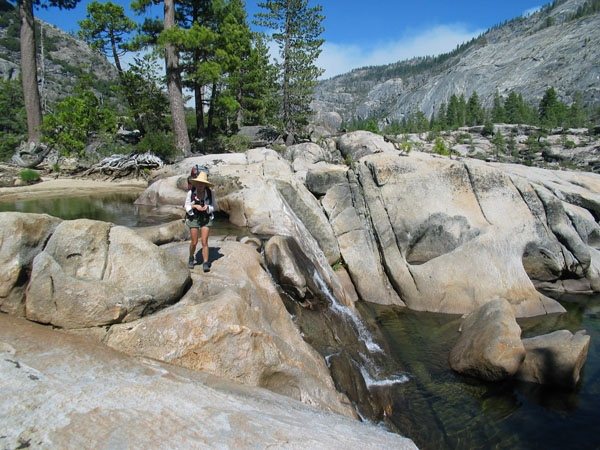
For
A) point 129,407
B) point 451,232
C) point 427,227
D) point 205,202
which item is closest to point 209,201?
point 205,202

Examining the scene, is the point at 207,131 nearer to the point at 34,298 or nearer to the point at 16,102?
the point at 34,298

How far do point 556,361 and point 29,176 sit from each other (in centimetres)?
1996

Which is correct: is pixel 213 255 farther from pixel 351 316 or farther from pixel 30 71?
pixel 30 71

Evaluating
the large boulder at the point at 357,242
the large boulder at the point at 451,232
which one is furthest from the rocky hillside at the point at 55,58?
the large boulder at the point at 451,232

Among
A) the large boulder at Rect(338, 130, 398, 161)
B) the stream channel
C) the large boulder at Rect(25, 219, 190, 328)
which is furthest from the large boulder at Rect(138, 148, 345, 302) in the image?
the large boulder at Rect(338, 130, 398, 161)

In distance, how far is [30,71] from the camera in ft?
56.0

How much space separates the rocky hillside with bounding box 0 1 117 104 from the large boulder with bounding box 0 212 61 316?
3044 inches

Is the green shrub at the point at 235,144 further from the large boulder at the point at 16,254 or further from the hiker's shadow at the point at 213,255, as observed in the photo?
the large boulder at the point at 16,254

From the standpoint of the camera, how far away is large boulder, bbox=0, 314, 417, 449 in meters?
2.47

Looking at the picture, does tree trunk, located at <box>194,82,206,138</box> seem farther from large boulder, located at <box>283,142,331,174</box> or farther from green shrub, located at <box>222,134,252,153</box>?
large boulder, located at <box>283,142,331,174</box>

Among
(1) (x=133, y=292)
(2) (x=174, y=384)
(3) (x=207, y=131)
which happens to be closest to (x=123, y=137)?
(3) (x=207, y=131)

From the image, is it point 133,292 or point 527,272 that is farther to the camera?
point 527,272

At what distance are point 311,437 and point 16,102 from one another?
58.7 m

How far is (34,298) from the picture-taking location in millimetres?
3967
